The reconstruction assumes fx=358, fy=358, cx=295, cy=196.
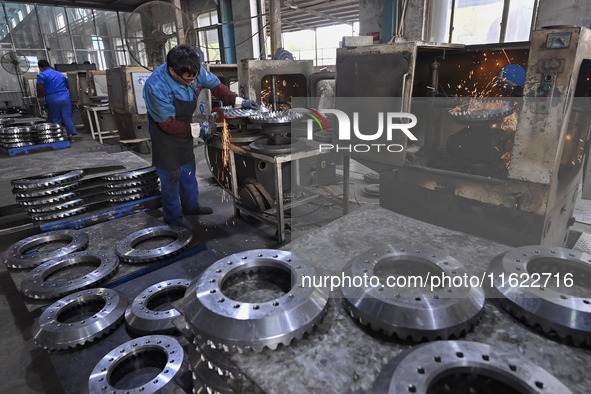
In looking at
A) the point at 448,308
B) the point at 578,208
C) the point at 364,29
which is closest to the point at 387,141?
the point at 448,308

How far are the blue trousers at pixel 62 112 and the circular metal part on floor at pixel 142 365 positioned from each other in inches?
236

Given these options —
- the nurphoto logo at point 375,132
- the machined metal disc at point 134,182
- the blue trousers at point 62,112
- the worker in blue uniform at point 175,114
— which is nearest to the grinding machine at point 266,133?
the worker in blue uniform at point 175,114

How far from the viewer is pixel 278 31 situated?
175 inches

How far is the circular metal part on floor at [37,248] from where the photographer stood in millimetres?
1871

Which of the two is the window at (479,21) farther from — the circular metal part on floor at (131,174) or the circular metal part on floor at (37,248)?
the circular metal part on floor at (37,248)

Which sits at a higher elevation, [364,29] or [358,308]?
[364,29]

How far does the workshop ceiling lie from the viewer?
836 cm

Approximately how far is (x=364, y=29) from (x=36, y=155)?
489 cm

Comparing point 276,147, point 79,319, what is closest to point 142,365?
point 79,319

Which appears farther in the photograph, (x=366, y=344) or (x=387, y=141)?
(x=387, y=141)

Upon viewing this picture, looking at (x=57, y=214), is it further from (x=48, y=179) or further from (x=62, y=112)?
(x=62, y=112)

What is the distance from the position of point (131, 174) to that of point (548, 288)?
2686 millimetres

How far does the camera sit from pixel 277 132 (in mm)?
2686

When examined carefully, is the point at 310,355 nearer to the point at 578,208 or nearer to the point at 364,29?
the point at 578,208
